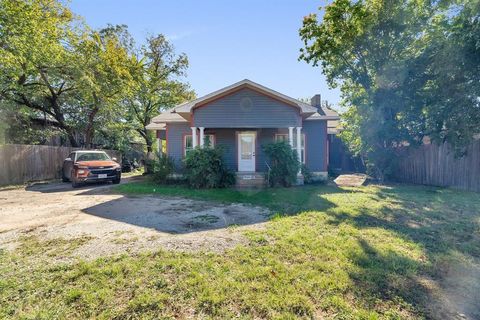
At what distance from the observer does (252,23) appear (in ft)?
38.3

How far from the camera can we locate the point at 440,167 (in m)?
11.2

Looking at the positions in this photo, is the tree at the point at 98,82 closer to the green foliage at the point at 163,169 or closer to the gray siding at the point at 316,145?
the green foliage at the point at 163,169

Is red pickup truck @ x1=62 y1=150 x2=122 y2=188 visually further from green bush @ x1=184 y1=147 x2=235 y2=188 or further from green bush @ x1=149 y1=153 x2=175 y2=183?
green bush @ x1=184 y1=147 x2=235 y2=188

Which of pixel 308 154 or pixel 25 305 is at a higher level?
pixel 308 154

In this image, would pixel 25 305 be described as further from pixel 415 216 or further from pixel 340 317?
pixel 415 216

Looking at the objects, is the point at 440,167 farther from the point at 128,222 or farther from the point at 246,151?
the point at 128,222

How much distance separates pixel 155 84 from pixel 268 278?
23679mm

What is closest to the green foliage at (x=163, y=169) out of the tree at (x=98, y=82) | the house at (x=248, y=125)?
the house at (x=248, y=125)

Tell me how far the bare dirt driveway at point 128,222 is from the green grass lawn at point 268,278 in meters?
0.38

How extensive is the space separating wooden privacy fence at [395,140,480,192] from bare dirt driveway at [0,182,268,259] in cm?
886

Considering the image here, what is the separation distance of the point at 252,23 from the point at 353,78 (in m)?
5.83

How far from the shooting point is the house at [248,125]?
1202cm

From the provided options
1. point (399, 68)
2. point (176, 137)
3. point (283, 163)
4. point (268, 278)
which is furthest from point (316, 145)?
point (268, 278)

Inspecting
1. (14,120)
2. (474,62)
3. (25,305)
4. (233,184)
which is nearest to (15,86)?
(14,120)
